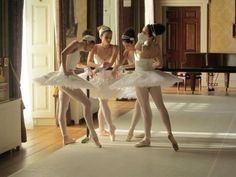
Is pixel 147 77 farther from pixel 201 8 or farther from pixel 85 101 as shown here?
pixel 201 8

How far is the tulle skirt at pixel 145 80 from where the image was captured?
613 cm

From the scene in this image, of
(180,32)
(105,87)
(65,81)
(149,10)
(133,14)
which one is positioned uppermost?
(149,10)

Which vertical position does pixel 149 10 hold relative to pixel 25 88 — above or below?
above

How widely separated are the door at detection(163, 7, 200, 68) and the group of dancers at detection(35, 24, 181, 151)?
972cm

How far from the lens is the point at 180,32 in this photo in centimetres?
1650

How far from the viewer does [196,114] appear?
9.62 meters

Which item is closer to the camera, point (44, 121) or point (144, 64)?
point (144, 64)

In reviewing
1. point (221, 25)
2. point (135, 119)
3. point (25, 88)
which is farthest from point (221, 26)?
point (135, 119)

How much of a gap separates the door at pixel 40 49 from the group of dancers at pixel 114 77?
1681 millimetres

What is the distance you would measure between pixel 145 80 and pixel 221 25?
10064 mm

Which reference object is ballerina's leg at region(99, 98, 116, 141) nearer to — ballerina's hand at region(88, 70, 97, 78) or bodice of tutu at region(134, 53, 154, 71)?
ballerina's hand at region(88, 70, 97, 78)

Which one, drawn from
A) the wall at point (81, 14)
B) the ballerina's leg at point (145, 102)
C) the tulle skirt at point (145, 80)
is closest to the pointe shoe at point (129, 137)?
the ballerina's leg at point (145, 102)

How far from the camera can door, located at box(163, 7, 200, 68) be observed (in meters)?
16.3

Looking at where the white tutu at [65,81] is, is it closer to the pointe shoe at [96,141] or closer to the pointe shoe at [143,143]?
the pointe shoe at [96,141]
